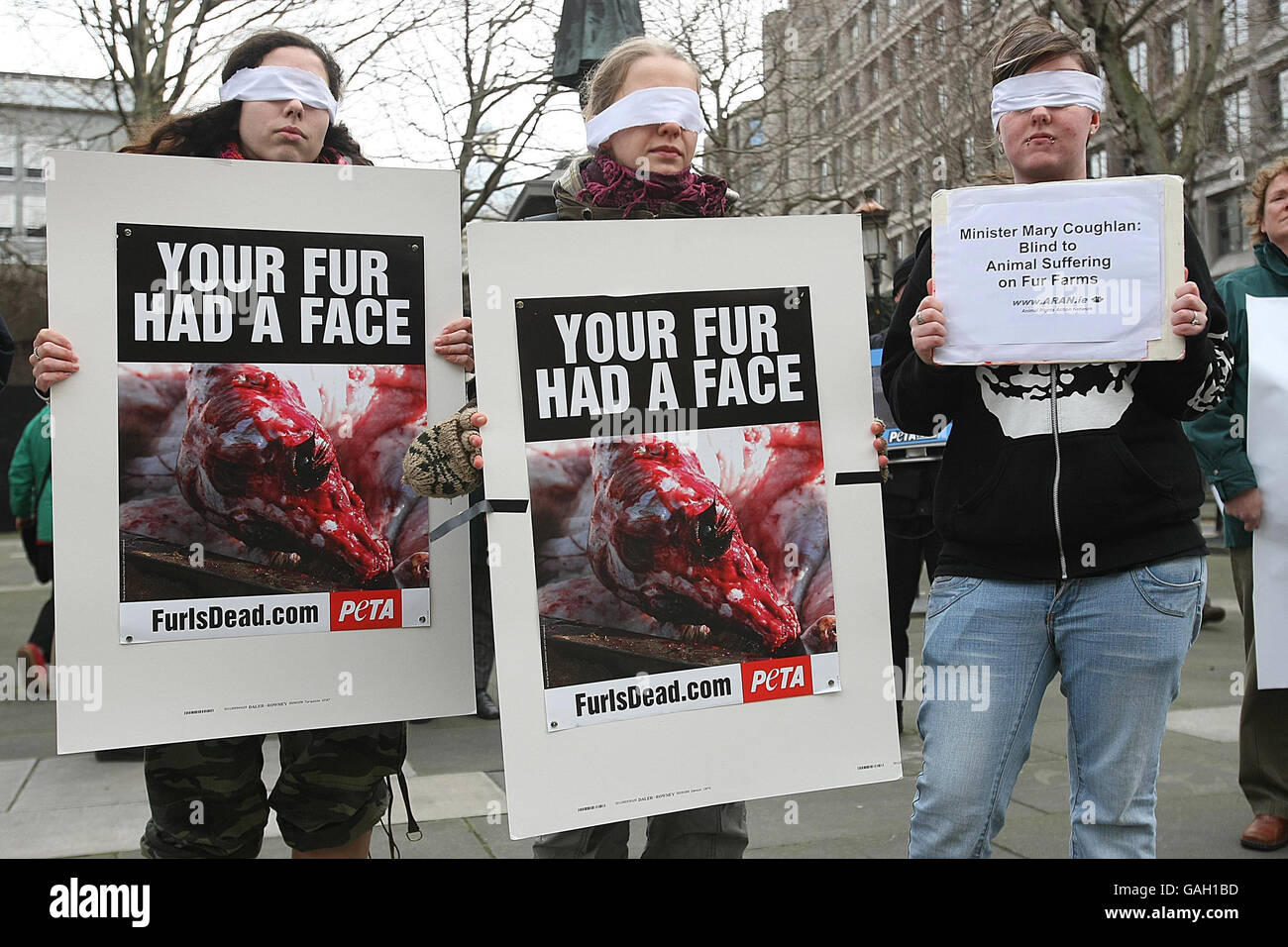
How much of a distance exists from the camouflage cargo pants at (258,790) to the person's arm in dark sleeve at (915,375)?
1.29 metres

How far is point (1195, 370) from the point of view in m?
2.27

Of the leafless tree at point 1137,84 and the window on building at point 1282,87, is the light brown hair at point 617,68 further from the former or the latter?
the window on building at point 1282,87

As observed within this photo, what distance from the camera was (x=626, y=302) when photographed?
2271mm

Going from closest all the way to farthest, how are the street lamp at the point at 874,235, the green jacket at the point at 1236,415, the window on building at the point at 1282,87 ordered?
1. the green jacket at the point at 1236,415
2. the street lamp at the point at 874,235
3. the window on building at the point at 1282,87

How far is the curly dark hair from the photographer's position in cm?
251

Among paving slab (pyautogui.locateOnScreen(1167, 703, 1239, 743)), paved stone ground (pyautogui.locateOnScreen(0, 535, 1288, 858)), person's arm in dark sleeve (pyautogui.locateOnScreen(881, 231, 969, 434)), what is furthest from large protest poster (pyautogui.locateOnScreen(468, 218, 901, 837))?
paving slab (pyautogui.locateOnScreen(1167, 703, 1239, 743))

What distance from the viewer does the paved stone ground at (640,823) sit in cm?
384

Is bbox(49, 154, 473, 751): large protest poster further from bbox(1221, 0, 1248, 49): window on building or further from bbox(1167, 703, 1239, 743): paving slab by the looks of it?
bbox(1221, 0, 1248, 49): window on building


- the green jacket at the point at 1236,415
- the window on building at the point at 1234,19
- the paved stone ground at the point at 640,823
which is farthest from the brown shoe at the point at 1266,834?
the window on building at the point at 1234,19

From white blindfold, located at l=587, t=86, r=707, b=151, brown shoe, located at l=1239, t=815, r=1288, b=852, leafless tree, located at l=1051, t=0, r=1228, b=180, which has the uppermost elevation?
leafless tree, located at l=1051, t=0, r=1228, b=180

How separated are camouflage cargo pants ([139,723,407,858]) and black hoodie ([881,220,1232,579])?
1.30 meters
